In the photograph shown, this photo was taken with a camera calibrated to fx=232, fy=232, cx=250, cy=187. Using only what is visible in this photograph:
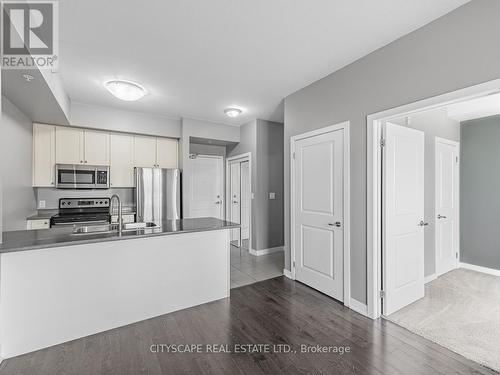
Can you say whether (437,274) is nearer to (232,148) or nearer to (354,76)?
(354,76)

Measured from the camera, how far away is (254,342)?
6.66 ft

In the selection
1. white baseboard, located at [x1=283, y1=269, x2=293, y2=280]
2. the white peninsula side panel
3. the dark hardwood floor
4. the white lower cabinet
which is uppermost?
the white lower cabinet

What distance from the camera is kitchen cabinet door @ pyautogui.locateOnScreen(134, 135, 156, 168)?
14.3 ft

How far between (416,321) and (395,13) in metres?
2.83

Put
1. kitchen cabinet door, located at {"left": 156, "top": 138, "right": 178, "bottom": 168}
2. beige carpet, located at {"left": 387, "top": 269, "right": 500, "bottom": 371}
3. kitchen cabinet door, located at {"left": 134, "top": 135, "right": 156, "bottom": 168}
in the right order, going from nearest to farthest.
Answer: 1. beige carpet, located at {"left": 387, "top": 269, "right": 500, "bottom": 371}
2. kitchen cabinet door, located at {"left": 134, "top": 135, "right": 156, "bottom": 168}
3. kitchen cabinet door, located at {"left": 156, "top": 138, "right": 178, "bottom": 168}

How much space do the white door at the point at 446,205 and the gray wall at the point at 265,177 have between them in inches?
105

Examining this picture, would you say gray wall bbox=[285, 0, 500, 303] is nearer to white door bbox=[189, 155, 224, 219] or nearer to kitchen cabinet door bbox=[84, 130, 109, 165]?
white door bbox=[189, 155, 224, 219]

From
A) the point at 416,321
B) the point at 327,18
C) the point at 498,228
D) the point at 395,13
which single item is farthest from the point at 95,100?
the point at 498,228

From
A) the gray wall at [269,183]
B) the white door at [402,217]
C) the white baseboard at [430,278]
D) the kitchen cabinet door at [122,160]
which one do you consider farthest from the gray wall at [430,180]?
the kitchen cabinet door at [122,160]

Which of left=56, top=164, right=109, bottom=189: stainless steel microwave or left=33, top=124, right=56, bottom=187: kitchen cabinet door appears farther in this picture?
left=56, top=164, right=109, bottom=189: stainless steel microwave

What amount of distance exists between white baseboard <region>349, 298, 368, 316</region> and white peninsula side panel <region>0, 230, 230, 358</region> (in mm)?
1460

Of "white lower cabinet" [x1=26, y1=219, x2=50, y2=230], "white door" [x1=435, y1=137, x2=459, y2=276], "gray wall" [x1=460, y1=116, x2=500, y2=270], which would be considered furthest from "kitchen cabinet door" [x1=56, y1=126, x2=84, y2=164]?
"gray wall" [x1=460, y1=116, x2=500, y2=270]

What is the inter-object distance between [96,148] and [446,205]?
5820 millimetres

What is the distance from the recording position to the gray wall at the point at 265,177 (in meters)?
4.70
